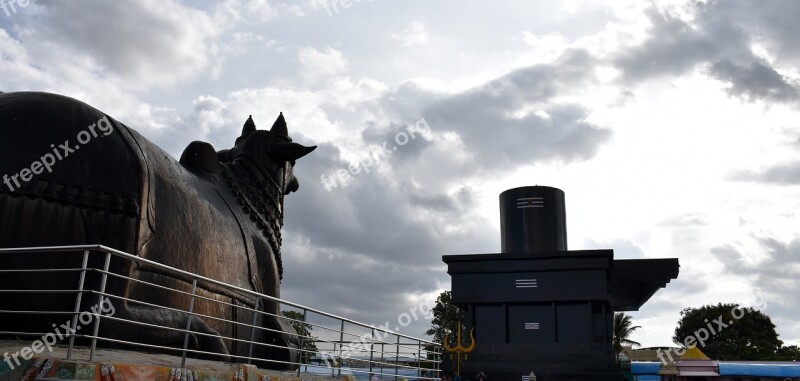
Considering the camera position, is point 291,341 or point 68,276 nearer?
point 68,276

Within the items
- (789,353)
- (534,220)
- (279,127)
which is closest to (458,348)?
(534,220)

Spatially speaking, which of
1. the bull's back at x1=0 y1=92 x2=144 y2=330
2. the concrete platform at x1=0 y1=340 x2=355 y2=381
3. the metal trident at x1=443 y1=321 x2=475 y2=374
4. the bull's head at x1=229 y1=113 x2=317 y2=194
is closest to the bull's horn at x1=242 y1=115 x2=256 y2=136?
the bull's head at x1=229 y1=113 x2=317 y2=194

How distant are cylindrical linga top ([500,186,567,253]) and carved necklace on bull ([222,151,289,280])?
18.6 meters

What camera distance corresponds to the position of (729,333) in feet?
163

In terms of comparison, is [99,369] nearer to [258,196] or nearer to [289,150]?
[258,196]

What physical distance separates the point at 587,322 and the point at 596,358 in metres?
1.37

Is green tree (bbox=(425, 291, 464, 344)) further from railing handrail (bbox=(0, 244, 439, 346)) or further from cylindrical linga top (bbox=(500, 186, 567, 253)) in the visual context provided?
railing handrail (bbox=(0, 244, 439, 346))

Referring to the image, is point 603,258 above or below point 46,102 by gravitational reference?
above

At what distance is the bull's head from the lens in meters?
9.37

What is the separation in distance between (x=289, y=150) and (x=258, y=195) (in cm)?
81

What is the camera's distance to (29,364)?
3951 millimetres

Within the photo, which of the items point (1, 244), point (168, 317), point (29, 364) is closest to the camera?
point (29, 364)

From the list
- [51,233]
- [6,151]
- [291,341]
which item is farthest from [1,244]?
[291,341]

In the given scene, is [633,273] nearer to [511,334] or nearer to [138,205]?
[511,334]
